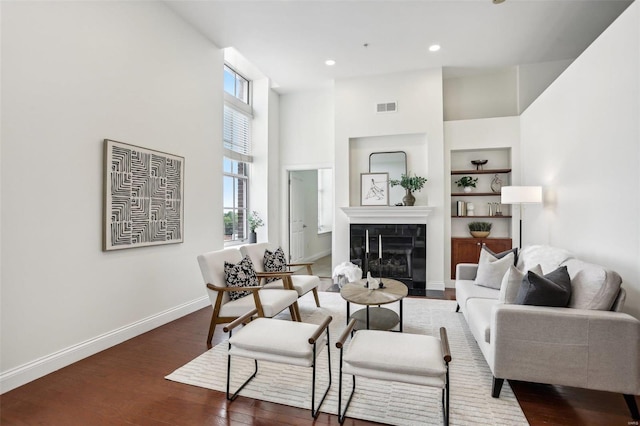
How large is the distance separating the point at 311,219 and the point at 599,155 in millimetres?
5938

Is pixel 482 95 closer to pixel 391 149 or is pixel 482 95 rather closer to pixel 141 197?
pixel 391 149

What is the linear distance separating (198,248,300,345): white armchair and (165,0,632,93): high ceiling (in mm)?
3035

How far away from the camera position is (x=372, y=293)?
10.2 ft

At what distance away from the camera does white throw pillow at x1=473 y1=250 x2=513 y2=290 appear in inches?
133

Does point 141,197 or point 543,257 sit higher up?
point 141,197

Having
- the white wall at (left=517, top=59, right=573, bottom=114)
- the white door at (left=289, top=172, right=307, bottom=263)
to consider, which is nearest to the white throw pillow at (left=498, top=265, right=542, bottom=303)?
the white wall at (left=517, top=59, right=573, bottom=114)

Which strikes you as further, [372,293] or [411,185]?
[411,185]

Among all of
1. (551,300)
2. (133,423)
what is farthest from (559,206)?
(133,423)

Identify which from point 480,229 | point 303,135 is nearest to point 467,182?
point 480,229

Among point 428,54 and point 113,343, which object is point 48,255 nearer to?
point 113,343

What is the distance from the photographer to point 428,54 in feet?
15.8

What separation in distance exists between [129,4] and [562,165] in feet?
16.5

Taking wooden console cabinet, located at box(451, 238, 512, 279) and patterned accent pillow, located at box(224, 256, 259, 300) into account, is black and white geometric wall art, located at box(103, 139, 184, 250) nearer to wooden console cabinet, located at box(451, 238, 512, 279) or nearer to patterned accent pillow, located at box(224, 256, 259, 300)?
patterned accent pillow, located at box(224, 256, 259, 300)

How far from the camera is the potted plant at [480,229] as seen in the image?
5.25m
